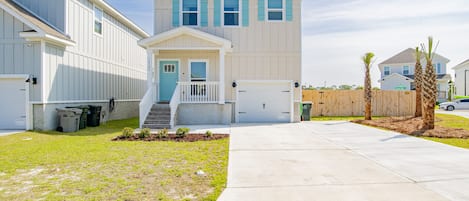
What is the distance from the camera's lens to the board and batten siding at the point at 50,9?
13.0 metres

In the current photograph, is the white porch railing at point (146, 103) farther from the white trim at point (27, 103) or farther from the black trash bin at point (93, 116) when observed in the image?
the white trim at point (27, 103)

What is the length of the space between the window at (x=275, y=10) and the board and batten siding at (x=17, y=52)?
34.2 feet

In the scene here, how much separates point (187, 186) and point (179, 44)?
32.3 ft

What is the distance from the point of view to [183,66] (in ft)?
49.8

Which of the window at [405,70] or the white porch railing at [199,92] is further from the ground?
the window at [405,70]

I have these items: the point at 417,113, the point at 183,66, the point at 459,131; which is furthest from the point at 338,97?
the point at 183,66

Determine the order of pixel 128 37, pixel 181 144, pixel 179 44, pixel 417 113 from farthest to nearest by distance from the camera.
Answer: pixel 128 37
pixel 417 113
pixel 179 44
pixel 181 144

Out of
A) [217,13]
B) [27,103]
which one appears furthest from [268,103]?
[27,103]

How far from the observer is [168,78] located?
15.3 m

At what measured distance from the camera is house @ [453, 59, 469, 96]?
39.2m

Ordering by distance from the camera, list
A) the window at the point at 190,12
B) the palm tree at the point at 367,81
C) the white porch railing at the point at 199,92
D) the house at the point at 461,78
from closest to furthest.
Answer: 1. the white porch railing at the point at 199,92
2. the window at the point at 190,12
3. the palm tree at the point at 367,81
4. the house at the point at 461,78

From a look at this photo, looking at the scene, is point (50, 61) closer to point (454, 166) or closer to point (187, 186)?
point (187, 186)

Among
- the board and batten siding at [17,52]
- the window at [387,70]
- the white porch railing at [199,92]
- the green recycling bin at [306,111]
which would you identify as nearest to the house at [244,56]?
the white porch railing at [199,92]

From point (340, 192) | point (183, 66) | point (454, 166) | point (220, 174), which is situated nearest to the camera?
point (340, 192)
